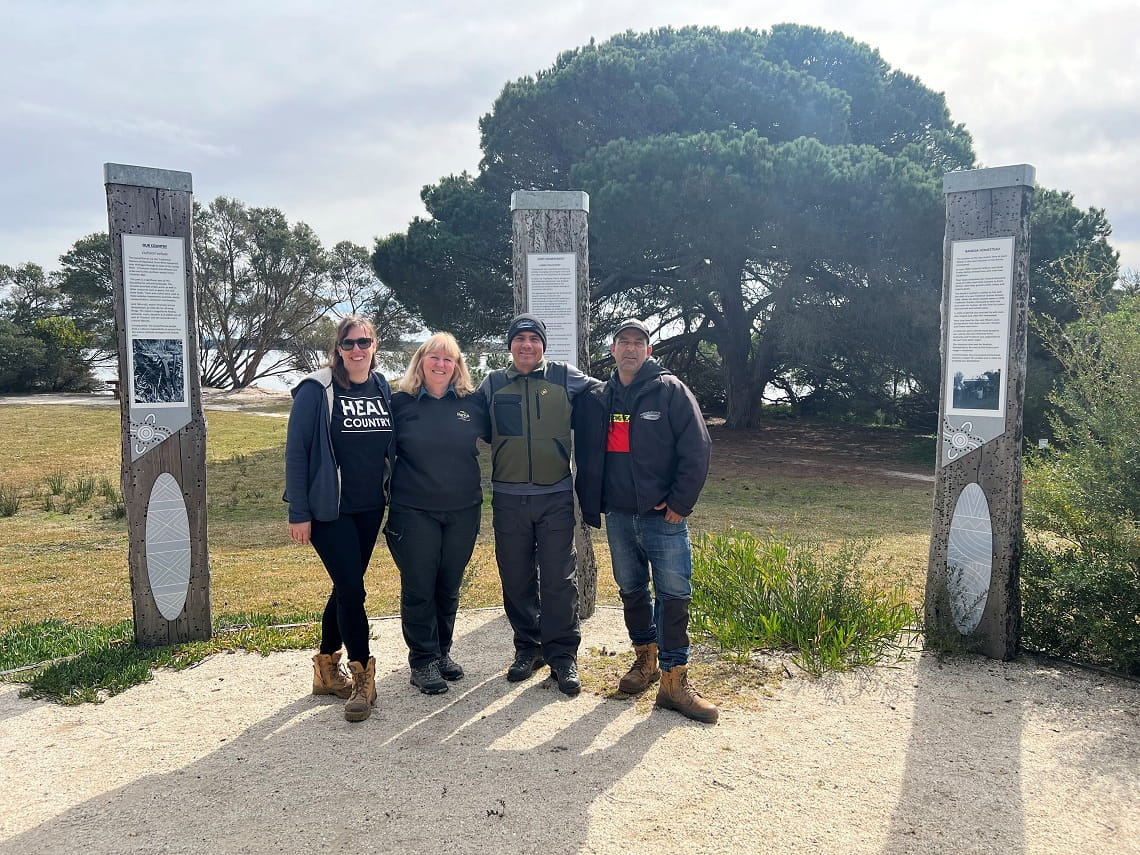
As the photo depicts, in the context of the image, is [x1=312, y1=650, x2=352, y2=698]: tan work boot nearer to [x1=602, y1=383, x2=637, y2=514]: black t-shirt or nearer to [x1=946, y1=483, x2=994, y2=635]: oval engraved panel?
[x1=602, y1=383, x2=637, y2=514]: black t-shirt

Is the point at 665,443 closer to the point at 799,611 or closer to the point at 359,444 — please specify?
the point at 359,444

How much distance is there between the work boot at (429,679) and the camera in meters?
3.94

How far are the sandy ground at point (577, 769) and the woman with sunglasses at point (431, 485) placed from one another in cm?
42

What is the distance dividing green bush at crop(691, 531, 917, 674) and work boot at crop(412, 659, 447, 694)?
61.8 inches

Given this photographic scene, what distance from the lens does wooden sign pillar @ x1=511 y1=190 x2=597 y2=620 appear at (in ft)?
16.9

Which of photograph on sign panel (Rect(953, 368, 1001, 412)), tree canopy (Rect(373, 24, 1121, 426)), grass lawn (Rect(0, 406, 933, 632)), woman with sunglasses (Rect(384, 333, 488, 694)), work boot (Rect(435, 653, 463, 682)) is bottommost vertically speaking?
grass lawn (Rect(0, 406, 933, 632))

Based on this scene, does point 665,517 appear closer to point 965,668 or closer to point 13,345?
point 965,668

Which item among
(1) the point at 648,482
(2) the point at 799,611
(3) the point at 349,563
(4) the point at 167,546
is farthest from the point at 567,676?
(4) the point at 167,546

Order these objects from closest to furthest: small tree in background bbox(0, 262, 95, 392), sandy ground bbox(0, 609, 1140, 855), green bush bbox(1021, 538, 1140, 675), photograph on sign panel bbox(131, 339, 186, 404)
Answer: sandy ground bbox(0, 609, 1140, 855)
green bush bbox(1021, 538, 1140, 675)
photograph on sign panel bbox(131, 339, 186, 404)
small tree in background bbox(0, 262, 95, 392)

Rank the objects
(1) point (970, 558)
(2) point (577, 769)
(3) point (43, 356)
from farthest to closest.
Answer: (3) point (43, 356)
(1) point (970, 558)
(2) point (577, 769)

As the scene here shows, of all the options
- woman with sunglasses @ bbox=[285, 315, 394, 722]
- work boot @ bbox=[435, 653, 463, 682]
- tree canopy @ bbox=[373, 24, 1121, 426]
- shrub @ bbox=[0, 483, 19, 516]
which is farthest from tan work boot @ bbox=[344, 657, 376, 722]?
tree canopy @ bbox=[373, 24, 1121, 426]

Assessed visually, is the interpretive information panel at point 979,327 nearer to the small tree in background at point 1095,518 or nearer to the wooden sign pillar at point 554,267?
the small tree in background at point 1095,518

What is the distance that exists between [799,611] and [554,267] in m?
2.59

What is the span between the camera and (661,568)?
3766mm
